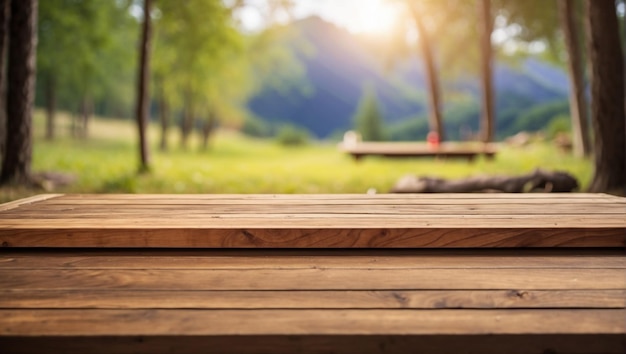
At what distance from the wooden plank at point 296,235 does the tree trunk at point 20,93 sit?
6168mm

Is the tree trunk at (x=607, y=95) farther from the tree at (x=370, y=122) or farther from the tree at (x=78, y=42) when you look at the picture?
the tree at (x=370, y=122)

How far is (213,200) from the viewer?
399 cm

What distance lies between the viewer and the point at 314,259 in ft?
9.45

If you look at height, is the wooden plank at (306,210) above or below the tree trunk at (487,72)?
below

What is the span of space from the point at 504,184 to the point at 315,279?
573cm

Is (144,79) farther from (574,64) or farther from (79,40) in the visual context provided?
(79,40)

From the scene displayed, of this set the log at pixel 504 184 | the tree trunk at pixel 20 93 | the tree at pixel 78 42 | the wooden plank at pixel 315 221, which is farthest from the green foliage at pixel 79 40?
the wooden plank at pixel 315 221

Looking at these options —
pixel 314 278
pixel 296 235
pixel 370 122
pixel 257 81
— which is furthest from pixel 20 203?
pixel 257 81

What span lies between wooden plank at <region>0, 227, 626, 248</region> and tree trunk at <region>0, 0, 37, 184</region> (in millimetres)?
A: 6168

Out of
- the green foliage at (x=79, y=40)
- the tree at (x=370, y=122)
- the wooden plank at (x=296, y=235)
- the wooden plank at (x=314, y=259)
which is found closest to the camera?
the wooden plank at (x=314, y=259)

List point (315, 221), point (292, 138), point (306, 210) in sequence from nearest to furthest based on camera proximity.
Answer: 1. point (315, 221)
2. point (306, 210)
3. point (292, 138)

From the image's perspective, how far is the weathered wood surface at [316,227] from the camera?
115 inches

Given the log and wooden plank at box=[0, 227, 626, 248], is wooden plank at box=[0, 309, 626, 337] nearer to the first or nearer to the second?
wooden plank at box=[0, 227, 626, 248]
